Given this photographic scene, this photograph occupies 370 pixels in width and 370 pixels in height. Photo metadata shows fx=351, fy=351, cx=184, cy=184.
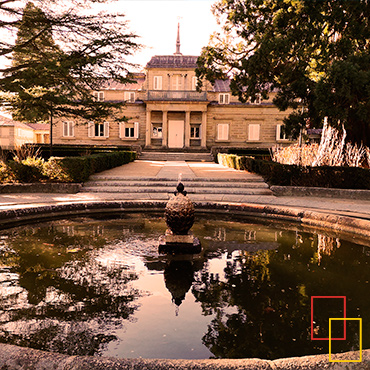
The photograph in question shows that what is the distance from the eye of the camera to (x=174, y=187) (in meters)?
12.0

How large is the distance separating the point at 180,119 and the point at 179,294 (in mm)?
33437

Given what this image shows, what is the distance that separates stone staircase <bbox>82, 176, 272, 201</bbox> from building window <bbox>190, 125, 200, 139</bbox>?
22808 millimetres

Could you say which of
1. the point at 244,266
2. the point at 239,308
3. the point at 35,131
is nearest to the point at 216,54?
the point at 244,266

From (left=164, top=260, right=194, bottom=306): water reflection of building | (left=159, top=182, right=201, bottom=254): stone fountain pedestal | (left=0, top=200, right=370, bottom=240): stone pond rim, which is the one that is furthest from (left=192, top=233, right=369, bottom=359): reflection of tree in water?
(left=0, top=200, right=370, bottom=240): stone pond rim

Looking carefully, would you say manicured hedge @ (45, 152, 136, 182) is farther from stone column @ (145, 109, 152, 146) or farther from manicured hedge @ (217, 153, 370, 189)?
stone column @ (145, 109, 152, 146)

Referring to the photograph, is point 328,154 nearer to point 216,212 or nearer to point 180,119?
point 216,212

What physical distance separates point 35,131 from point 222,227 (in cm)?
5006

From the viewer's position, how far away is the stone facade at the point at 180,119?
34875 millimetres

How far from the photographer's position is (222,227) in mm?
7141

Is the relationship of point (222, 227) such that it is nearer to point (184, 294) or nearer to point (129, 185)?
point (184, 294)

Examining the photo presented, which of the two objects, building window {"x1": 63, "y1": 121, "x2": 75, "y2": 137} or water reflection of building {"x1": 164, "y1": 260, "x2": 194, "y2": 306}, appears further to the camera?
building window {"x1": 63, "y1": 121, "x2": 75, "y2": 137}

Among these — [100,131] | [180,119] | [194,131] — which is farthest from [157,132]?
[100,131]

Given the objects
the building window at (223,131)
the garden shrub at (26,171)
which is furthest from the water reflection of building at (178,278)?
the building window at (223,131)

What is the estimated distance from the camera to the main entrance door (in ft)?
119
